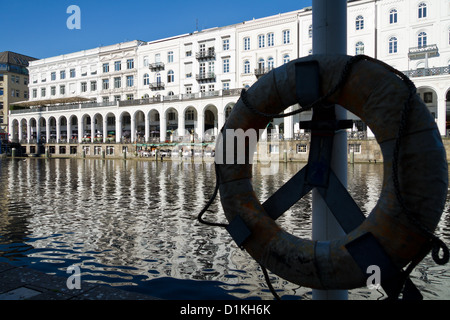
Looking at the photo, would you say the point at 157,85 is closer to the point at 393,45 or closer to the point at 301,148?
the point at 301,148

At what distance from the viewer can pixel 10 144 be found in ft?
184

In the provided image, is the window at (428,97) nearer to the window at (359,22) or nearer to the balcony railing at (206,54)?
the window at (359,22)

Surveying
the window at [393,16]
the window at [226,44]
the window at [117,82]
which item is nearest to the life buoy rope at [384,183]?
the window at [393,16]

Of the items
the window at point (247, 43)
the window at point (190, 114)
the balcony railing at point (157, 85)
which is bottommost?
the window at point (190, 114)

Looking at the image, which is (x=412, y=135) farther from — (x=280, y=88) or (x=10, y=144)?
(x=10, y=144)

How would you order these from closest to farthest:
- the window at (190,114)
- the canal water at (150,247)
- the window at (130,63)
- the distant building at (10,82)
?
the canal water at (150,247) → the window at (190,114) → the window at (130,63) → the distant building at (10,82)

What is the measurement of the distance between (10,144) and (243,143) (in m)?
63.7

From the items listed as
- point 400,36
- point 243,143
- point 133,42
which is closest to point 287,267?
point 243,143

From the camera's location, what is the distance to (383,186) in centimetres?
240

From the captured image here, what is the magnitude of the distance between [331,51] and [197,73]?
42.8 meters

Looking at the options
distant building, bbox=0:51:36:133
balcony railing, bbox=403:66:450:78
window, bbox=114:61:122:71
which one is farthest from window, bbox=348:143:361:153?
distant building, bbox=0:51:36:133

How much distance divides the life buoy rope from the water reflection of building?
29.8 metres

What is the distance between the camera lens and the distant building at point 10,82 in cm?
6788

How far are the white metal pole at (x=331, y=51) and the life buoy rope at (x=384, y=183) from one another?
0.38 metres
